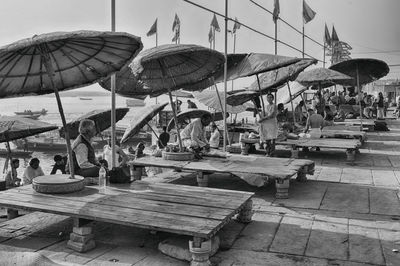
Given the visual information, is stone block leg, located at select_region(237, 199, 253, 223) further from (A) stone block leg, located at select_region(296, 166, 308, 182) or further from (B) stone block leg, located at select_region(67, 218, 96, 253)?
(A) stone block leg, located at select_region(296, 166, 308, 182)

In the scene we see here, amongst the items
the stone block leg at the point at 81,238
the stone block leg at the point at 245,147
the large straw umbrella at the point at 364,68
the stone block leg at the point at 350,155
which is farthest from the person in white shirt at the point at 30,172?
the large straw umbrella at the point at 364,68

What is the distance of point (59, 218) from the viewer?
6453 mm

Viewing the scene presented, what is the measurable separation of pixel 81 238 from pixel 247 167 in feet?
12.9

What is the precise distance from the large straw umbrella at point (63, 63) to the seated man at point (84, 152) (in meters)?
0.62

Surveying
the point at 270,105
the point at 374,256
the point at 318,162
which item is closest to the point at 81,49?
the point at 374,256

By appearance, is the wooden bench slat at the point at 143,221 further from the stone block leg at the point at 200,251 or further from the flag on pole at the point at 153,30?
the flag on pole at the point at 153,30

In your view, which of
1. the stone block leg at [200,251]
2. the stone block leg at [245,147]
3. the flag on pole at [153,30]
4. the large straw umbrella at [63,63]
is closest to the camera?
the stone block leg at [200,251]

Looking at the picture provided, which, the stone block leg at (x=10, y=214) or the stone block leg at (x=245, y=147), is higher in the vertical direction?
the stone block leg at (x=245, y=147)

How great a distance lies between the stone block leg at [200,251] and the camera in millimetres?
4492

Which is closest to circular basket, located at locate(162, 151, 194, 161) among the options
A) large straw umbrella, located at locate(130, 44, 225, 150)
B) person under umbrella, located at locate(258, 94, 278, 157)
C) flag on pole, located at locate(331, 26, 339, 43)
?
large straw umbrella, located at locate(130, 44, 225, 150)

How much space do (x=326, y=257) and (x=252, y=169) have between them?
3.20m

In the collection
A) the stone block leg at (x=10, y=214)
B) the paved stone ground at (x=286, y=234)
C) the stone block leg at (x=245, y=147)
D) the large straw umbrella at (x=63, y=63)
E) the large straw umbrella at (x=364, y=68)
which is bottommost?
the paved stone ground at (x=286, y=234)

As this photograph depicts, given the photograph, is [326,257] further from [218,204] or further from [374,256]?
[218,204]

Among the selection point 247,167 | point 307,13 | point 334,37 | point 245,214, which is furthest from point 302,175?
point 334,37
